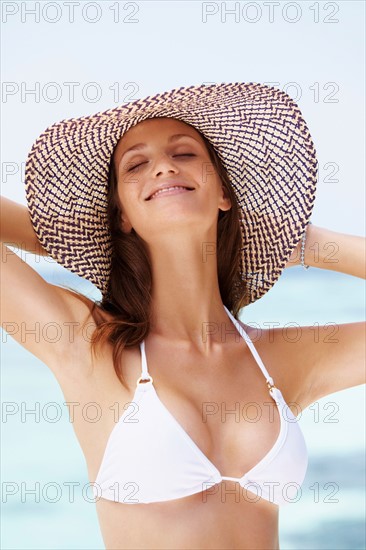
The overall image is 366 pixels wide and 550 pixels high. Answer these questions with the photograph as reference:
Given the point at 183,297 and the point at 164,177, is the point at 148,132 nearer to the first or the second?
the point at 164,177

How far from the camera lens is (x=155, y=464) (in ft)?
7.75

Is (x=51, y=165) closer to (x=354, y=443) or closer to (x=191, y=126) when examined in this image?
(x=191, y=126)

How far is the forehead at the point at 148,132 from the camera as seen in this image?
2707 mm

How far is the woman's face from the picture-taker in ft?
8.59

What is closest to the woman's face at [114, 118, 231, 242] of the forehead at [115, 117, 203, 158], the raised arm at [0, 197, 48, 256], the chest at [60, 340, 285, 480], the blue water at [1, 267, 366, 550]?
the forehead at [115, 117, 203, 158]

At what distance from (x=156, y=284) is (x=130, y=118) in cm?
52

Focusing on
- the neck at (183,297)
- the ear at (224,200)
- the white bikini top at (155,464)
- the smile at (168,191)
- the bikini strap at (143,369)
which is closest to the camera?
the white bikini top at (155,464)

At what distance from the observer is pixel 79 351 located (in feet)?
8.11

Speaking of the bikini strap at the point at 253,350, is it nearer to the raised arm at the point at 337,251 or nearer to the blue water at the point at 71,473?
the raised arm at the point at 337,251

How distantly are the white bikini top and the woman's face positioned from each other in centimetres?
47

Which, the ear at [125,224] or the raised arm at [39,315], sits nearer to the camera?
the raised arm at [39,315]

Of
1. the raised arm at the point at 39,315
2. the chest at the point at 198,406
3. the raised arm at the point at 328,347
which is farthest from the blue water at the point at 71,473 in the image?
the raised arm at the point at 39,315

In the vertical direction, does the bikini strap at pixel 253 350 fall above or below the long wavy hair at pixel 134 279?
below

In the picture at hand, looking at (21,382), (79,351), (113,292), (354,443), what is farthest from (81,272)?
(21,382)
